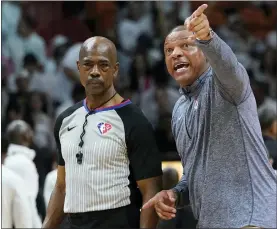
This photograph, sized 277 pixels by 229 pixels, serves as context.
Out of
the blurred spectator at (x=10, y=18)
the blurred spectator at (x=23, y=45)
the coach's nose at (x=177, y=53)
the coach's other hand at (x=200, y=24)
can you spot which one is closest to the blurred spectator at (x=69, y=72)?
the blurred spectator at (x=23, y=45)

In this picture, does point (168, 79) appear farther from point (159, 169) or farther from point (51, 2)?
point (159, 169)

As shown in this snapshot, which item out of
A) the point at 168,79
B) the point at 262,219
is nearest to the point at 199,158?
the point at 262,219

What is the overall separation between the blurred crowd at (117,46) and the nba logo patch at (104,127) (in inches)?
220

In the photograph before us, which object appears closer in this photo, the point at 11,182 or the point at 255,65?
the point at 11,182

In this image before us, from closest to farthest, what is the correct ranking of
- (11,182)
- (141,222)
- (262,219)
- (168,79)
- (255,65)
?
(262,219), (141,222), (11,182), (168,79), (255,65)

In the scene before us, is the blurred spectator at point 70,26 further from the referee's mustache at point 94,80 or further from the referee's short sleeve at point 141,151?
the referee's short sleeve at point 141,151

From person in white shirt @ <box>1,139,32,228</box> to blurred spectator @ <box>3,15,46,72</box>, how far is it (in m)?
5.49

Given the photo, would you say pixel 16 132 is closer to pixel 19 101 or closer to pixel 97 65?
pixel 97 65

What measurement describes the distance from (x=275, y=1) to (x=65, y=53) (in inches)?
135

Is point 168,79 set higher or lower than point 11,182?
higher

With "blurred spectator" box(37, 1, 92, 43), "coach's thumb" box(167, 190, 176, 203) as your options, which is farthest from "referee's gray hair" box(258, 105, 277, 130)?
"blurred spectator" box(37, 1, 92, 43)

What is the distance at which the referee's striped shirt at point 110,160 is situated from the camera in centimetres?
495

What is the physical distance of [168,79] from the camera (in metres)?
11.6

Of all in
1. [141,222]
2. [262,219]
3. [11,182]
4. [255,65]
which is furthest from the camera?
[255,65]
